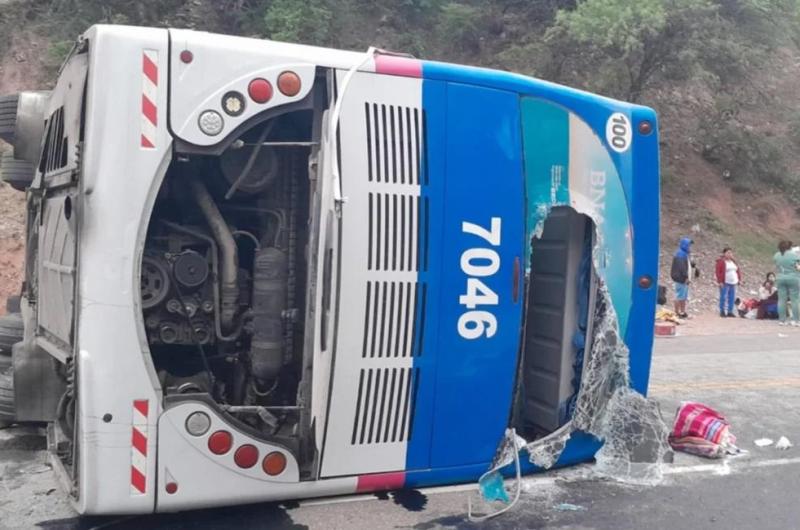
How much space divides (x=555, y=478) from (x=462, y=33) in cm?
1858

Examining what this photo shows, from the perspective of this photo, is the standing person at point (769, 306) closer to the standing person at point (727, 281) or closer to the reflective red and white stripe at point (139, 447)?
the standing person at point (727, 281)

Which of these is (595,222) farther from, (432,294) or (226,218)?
(226,218)

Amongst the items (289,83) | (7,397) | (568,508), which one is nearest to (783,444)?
(568,508)

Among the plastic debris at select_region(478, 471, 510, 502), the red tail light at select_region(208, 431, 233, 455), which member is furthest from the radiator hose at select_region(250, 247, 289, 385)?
the plastic debris at select_region(478, 471, 510, 502)

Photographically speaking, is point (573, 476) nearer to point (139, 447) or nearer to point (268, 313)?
point (268, 313)

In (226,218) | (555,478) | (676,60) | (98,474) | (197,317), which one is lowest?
(555,478)

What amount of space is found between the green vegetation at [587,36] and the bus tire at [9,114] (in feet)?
44.3

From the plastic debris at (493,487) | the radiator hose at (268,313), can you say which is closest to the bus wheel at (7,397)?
the radiator hose at (268,313)

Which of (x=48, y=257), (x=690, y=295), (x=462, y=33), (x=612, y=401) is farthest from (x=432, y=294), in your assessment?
(x=462, y=33)

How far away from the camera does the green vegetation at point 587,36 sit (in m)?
18.9

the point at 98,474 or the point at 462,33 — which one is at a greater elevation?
the point at 462,33

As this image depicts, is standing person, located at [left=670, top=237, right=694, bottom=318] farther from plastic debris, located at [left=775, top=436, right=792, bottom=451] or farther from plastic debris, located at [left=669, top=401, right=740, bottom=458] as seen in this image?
plastic debris, located at [left=669, top=401, right=740, bottom=458]

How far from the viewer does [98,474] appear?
3654 mm

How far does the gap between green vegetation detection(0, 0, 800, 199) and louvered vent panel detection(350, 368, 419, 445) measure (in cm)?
1530
